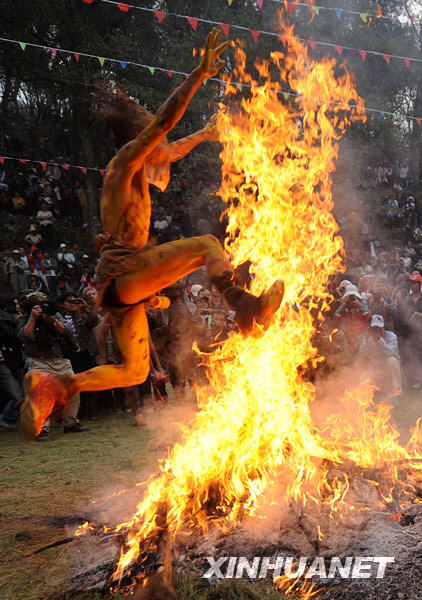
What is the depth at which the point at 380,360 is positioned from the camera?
964cm

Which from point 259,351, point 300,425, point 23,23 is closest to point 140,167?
point 259,351

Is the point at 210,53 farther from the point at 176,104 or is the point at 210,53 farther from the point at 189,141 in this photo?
the point at 189,141

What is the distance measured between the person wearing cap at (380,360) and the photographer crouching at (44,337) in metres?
5.42

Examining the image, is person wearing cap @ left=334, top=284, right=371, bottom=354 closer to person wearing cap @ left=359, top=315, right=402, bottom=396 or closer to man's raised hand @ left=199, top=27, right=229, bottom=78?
person wearing cap @ left=359, top=315, right=402, bottom=396

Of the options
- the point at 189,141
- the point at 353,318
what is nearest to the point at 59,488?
the point at 189,141

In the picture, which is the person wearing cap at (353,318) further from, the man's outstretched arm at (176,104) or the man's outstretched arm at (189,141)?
A: the man's outstretched arm at (176,104)

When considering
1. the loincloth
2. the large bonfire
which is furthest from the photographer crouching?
the loincloth

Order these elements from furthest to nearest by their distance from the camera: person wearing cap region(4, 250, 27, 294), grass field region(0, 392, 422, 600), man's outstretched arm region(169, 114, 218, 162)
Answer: person wearing cap region(4, 250, 27, 294) < man's outstretched arm region(169, 114, 218, 162) < grass field region(0, 392, 422, 600)

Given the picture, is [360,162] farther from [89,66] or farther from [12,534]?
[12,534]

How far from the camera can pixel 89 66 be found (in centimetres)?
1847

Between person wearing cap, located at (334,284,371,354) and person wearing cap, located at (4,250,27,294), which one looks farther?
person wearing cap, located at (4,250,27,294)

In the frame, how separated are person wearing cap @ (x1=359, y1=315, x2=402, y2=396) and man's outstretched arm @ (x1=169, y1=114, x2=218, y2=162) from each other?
6152 mm

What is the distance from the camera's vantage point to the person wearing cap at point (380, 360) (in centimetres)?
961

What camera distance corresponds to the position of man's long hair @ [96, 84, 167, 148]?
12.8 ft
